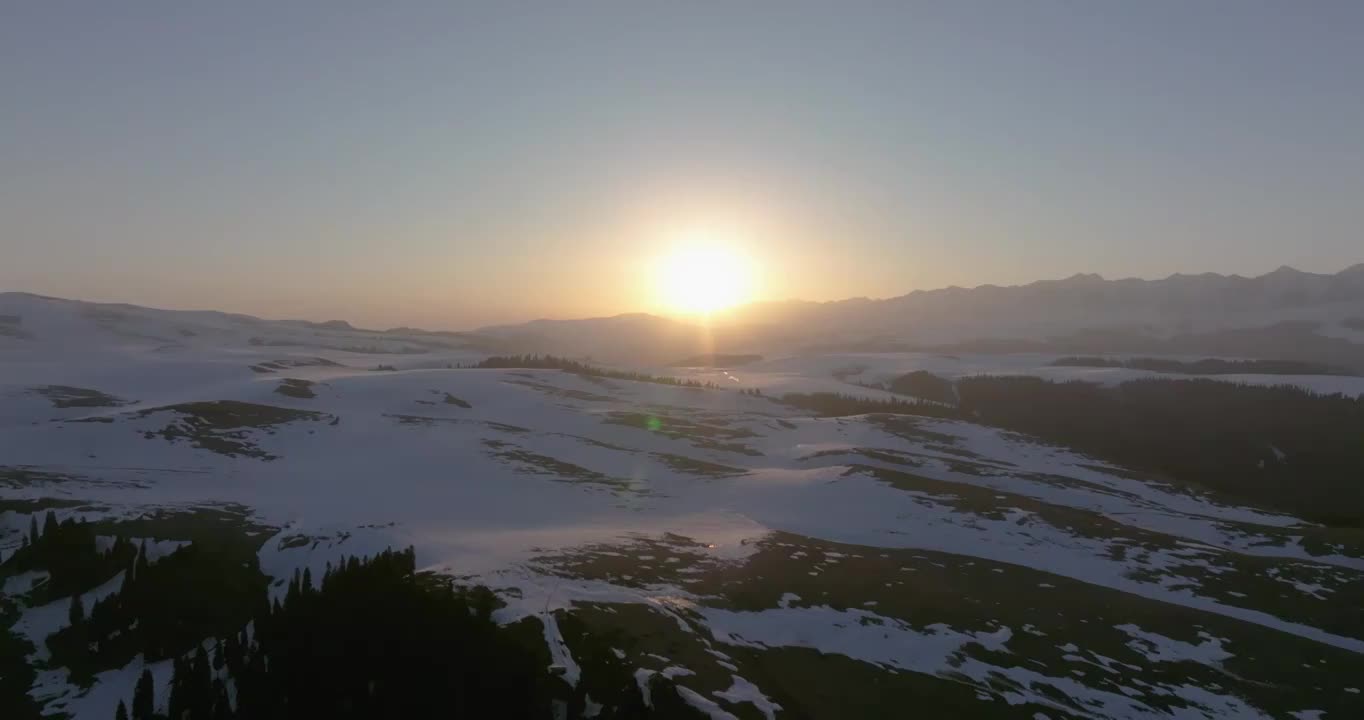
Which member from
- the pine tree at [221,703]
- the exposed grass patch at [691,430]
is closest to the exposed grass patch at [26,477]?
the pine tree at [221,703]

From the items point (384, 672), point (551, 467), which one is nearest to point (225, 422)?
point (551, 467)

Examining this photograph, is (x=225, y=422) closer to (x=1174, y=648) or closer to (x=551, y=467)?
(x=551, y=467)

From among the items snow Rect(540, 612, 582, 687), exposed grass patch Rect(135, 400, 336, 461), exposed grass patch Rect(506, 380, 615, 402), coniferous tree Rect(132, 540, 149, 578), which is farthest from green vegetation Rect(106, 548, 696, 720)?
exposed grass patch Rect(506, 380, 615, 402)

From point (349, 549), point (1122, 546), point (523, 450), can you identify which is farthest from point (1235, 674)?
point (523, 450)

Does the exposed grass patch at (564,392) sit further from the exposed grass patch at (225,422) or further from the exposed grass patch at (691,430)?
the exposed grass patch at (225,422)

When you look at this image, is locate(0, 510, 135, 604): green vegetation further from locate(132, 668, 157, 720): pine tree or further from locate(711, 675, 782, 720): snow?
locate(711, 675, 782, 720): snow

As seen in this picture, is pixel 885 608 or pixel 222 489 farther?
pixel 222 489

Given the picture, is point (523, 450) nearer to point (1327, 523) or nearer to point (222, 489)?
point (222, 489)
